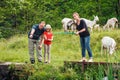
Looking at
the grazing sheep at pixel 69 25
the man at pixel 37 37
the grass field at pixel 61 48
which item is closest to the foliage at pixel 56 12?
the grazing sheep at pixel 69 25

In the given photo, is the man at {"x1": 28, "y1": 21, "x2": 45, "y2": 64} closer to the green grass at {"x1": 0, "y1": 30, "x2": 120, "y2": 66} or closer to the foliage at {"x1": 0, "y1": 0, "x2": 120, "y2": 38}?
the green grass at {"x1": 0, "y1": 30, "x2": 120, "y2": 66}

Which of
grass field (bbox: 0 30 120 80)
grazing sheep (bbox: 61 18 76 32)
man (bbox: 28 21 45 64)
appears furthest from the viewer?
grazing sheep (bbox: 61 18 76 32)

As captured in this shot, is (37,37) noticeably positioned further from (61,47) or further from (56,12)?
(56,12)

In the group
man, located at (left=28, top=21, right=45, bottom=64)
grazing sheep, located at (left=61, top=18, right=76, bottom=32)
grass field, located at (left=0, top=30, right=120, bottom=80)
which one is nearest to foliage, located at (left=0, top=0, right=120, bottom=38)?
grazing sheep, located at (left=61, top=18, right=76, bottom=32)

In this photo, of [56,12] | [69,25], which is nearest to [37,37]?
[69,25]

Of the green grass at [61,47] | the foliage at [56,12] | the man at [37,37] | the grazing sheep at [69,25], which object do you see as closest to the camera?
the man at [37,37]

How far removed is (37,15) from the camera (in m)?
43.5

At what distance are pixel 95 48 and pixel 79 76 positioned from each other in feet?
24.4

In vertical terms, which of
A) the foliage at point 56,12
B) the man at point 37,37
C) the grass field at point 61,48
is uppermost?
the foliage at point 56,12

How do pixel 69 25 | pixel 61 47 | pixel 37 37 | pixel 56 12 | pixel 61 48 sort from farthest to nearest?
pixel 56 12
pixel 69 25
pixel 61 47
pixel 61 48
pixel 37 37

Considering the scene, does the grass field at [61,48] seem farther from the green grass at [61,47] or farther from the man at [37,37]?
the man at [37,37]

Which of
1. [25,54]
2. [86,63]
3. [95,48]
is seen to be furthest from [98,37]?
[86,63]

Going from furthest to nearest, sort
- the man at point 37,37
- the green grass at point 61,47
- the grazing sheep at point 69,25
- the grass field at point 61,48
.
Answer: the grazing sheep at point 69,25, the green grass at point 61,47, the grass field at point 61,48, the man at point 37,37

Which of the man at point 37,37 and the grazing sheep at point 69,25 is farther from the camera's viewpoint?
the grazing sheep at point 69,25
